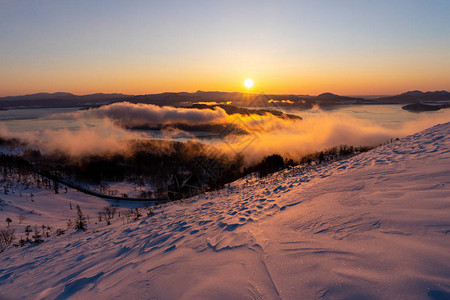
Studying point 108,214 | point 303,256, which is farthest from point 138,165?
point 303,256

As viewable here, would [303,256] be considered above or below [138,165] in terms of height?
above

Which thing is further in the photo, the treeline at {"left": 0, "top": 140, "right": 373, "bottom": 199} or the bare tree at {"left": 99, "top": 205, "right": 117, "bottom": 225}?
the treeline at {"left": 0, "top": 140, "right": 373, "bottom": 199}

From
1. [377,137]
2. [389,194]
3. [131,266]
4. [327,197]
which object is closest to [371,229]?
[389,194]

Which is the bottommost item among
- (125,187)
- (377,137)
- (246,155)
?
(125,187)

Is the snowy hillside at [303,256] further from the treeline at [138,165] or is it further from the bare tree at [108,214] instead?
the treeline at [138,165]

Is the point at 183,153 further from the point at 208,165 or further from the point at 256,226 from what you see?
the point at 256,226

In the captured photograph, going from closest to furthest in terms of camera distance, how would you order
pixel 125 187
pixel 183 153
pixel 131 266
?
pixel 131 266, pixel 125 187, pixel 183 153

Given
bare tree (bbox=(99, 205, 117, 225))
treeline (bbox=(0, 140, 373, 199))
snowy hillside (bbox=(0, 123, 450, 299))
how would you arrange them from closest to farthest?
snowy hillside (bbox=(0, 123, 450, 299)) → bare tree (bbox=(99, 205, 117, 225)) → treeline (bbox=(0, 140, 373, 199))

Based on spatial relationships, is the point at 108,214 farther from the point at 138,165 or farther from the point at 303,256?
the point at 138,165

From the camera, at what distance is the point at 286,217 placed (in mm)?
5305

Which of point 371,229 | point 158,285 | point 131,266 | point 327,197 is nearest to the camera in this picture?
point 158,285

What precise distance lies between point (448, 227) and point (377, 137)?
119m

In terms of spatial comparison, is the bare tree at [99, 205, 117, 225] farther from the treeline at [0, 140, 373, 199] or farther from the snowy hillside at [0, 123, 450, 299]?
the treeline at [0, 140, 373, 199]

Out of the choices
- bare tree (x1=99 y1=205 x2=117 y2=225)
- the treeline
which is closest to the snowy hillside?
bare tree (x1=99 y1=205 x2=117 y2=225)
